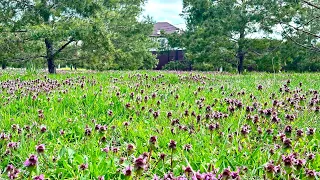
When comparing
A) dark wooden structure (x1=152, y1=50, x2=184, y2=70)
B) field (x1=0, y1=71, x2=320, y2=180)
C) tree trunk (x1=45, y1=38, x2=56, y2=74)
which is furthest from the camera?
dark wooden structure (x1=152, y1=50, x2=184, y2=70)

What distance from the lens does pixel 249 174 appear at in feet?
7.04

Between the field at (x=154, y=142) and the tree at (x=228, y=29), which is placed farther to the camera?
the tree at (x=228, y=29)

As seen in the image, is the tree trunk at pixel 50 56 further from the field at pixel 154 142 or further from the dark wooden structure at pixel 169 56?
the dark wooden structure at pixel 169 56

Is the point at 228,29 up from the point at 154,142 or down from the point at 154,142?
up

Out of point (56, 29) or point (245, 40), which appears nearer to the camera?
point (56, 29)

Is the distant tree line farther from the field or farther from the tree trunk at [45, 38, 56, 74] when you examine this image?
the field

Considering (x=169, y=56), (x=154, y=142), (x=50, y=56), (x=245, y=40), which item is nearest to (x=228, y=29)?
(x=245, y=40)

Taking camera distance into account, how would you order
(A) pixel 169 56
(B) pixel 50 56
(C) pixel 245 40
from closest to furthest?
(B) pixel 50 56
(C) pixel 245 40
(A) pixel 169 56

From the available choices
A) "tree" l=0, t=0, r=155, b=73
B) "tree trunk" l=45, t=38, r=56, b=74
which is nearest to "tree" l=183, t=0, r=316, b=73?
"tree" l=0, t=0, r=155, b=73

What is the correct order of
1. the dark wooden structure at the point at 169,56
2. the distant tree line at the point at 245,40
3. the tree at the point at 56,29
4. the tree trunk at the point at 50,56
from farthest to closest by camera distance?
the dark wooden structure at the point at 169,56 → the distant tree line at the point at 245,40 → the tree trunk at the point at 50,56 → the tree at the point at 56,29

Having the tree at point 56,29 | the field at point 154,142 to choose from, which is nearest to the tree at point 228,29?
the tree at point 56,29

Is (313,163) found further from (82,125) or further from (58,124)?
(58,124)

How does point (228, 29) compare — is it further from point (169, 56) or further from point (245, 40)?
point (169, 56)

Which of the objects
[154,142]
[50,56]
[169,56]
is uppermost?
[169,56]
